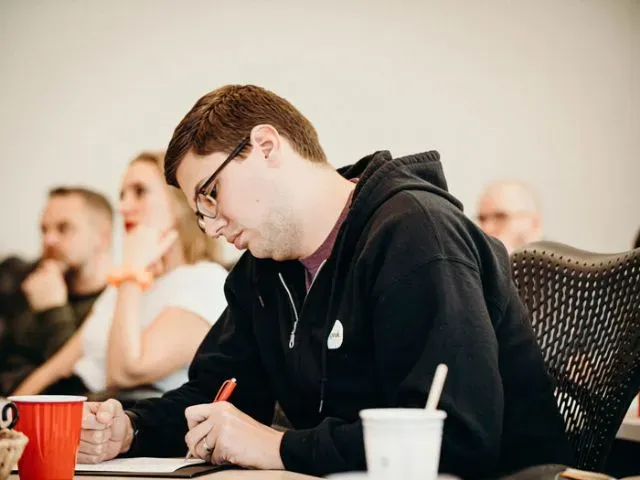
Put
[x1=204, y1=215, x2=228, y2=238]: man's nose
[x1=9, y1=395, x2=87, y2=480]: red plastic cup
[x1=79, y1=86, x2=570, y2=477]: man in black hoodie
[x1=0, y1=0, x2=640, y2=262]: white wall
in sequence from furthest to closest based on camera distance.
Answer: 1. [x1=0, y1=0, x2=640, y2=262]: white wall
2. [x1=204, y1=215, x2=228, y2=238]: man's nose
3. [x1=79, y1=86, x2=570, y2=477]: man in black hoodie
4. [x1=9, y1=395, x2=87, y2=480]: red plastic cup

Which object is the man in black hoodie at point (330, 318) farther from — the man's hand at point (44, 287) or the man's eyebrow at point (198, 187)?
the man's hand at point (44, 287)

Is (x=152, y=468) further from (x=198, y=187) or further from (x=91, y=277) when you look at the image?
(x=91, y=277)

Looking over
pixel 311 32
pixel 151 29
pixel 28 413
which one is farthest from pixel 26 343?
pixel 28 413

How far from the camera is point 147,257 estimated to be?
3.10m

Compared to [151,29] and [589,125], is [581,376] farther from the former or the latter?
[151,29]

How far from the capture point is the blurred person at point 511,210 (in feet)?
10.3

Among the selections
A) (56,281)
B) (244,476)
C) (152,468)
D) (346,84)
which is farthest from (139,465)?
(346,84)

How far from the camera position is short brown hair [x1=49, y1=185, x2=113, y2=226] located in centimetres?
311

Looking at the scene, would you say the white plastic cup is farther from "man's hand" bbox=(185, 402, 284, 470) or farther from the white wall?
the white wall

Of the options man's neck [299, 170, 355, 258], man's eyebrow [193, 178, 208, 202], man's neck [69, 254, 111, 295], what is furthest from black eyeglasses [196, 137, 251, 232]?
man's neck [69, 254, 111, 295]

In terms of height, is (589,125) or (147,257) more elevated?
(589,125)

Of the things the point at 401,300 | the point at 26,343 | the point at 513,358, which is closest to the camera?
the point at 401,300

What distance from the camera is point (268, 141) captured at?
59.6 inches

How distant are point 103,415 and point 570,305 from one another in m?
0.78
